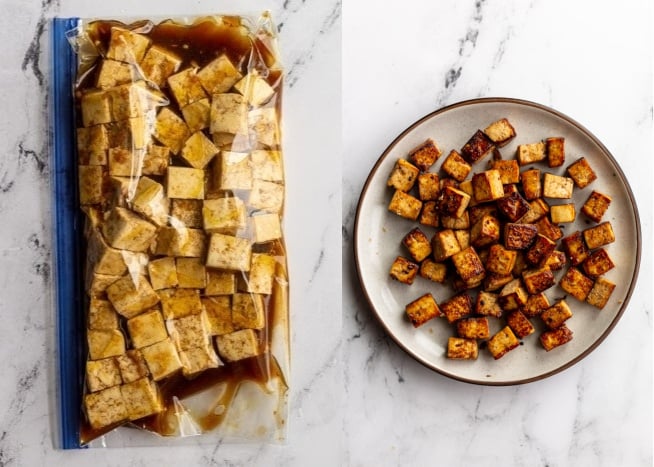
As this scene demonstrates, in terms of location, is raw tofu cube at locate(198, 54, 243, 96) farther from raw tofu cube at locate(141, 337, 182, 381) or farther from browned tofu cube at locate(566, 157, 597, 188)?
browned tofu cube at locate(566, 157, 597, 188)

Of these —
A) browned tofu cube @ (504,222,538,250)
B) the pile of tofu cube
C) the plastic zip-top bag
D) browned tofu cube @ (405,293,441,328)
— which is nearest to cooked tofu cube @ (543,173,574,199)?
the pile of tofu cube

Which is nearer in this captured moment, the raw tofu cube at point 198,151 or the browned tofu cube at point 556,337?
the raw tofu cube at point 198,151

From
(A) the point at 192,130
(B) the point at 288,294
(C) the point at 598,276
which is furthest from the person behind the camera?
(C) the point at 598,276

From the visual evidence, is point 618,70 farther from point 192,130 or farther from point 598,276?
point 192,130

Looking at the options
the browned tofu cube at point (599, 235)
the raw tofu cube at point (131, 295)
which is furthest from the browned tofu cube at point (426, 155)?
the raw tofu cube at point (131, 295)

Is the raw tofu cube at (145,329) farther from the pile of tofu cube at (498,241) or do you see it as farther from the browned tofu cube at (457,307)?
the browned tofu cube at (457,307)

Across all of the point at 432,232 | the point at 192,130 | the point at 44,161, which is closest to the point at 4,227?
the point at 44,161

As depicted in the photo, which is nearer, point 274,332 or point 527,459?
point 274,332
